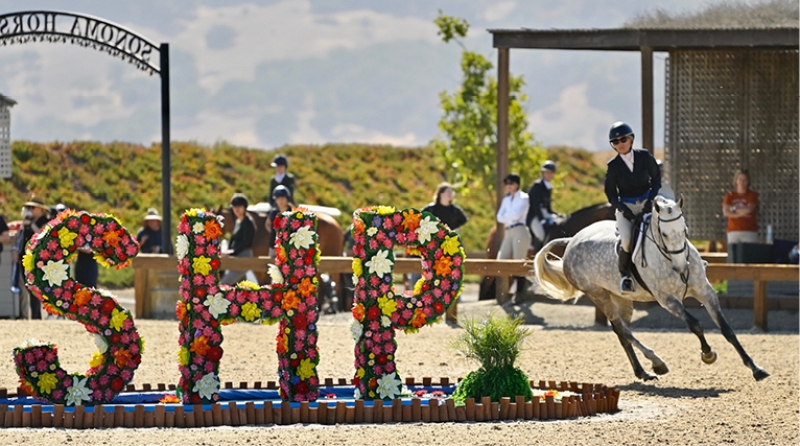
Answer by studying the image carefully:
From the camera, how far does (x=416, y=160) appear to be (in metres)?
52.8

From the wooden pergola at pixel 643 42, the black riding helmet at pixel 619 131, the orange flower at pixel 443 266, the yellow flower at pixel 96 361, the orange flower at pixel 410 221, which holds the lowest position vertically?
the yellow flower at pixel 96 361

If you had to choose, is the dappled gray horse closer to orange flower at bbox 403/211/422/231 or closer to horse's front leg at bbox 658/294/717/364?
horse's front leg at bbox 658/294/717/364

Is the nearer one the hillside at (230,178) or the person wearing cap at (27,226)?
the person wearing cap at (27,226)

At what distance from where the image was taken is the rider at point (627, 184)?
1158cm

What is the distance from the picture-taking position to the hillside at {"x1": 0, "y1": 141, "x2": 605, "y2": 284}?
38.8 meters

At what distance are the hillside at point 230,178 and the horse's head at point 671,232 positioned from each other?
22284 mm

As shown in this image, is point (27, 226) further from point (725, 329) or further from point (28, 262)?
point (725, 329)

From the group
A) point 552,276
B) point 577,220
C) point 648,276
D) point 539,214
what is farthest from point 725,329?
point 539,214

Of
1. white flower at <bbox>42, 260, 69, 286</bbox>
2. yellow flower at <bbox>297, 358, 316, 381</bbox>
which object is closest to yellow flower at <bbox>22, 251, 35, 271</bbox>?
white flower at <bbox>42, 260, 69, 286</bbox>

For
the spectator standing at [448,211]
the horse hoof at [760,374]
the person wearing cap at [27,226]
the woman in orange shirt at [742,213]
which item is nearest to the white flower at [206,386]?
the horse hoof at [760,374]

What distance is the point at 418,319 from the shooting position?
9906 millimetres

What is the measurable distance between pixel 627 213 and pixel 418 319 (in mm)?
2695

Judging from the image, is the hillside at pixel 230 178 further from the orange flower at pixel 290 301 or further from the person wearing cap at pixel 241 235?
the orange flower at pixel 290 301

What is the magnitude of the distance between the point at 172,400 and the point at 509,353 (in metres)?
2.40
